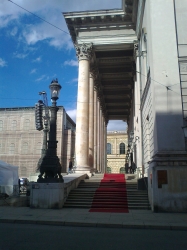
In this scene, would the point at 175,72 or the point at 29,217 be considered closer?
the point at 29,217

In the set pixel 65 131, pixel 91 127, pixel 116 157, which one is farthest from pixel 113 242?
pixel 116 157

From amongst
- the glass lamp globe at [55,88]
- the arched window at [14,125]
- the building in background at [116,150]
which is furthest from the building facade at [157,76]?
the building in background at [116,150]

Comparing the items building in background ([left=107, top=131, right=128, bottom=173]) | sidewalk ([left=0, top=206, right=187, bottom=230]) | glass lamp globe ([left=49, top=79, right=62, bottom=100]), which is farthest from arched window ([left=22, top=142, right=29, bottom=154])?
sidewalk ([left=0, top=206, right=187, bottom=230])

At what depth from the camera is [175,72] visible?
531 inches

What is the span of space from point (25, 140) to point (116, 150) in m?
27.5

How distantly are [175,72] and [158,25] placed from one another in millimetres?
3044

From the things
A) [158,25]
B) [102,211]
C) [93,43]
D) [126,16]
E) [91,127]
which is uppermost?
[126,16]

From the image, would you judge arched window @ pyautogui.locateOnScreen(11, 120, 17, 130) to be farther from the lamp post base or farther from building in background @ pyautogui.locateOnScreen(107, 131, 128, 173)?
the lamp post base

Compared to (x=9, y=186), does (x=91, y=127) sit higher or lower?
higher

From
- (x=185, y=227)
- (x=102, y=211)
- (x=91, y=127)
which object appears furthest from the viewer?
(x=91, y=127)

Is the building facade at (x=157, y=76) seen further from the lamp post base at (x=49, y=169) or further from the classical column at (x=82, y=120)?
the lamp post base at (x=49, y=169)

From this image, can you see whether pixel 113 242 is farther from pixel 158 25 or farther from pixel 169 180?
pixel 158 25

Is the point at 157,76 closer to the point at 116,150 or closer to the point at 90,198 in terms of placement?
the point at 90,198

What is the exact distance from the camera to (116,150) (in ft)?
229
